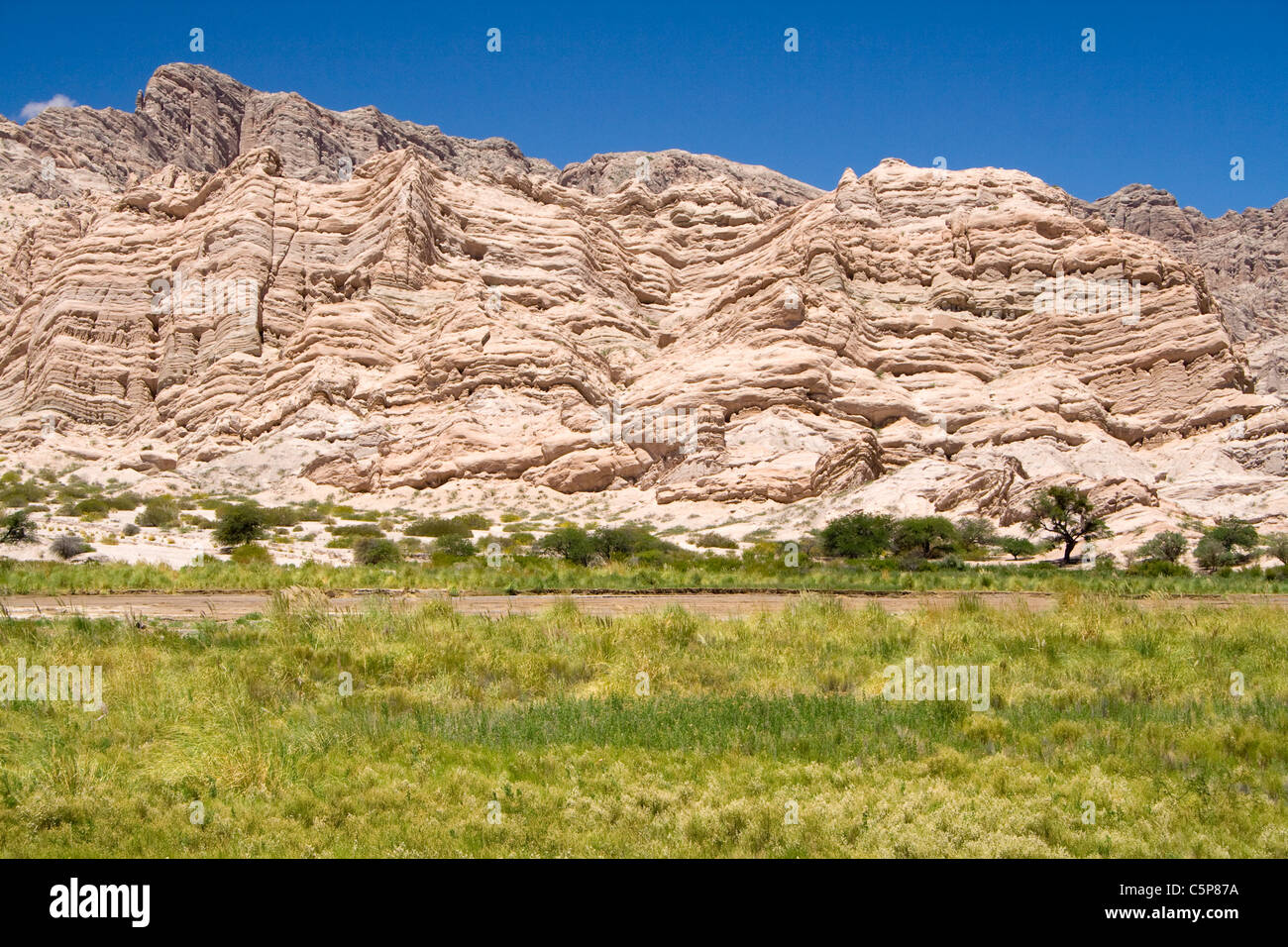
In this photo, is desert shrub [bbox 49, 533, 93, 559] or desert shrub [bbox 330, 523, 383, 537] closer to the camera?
desert shrub [bbox 49, 533, 93, 559]

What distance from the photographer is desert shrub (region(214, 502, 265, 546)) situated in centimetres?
2948

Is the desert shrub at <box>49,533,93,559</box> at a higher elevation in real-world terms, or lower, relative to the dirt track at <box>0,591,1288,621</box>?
higher

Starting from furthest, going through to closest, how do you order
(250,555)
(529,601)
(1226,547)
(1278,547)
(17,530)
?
(1278,547) → (1226,547) → (250,555) → (17,530) → (529,601)

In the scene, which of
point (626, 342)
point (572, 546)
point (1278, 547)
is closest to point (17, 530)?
point (572, 546)

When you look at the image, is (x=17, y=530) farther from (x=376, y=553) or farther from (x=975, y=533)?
(x=975, y=533)

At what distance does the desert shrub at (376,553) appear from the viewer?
27234 millimetres

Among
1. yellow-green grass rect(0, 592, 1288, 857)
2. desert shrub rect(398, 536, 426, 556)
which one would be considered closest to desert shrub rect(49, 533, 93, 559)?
desert shrub rect(398, 536, 426, 556)

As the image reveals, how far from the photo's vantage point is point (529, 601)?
1742 cm

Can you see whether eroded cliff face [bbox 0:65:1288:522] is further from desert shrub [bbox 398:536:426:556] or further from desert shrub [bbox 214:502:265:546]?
desert shrub [bbox 214:502:265:546]

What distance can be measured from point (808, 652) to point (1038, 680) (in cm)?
277

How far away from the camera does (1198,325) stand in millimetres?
51094

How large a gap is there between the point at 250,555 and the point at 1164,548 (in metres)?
28.4

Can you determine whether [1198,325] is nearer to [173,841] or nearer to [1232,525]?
[1232,525]

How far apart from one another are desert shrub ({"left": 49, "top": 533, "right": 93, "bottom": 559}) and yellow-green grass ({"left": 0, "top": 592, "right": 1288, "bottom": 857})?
543 inches
